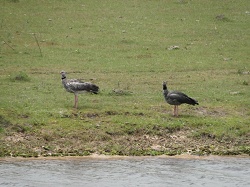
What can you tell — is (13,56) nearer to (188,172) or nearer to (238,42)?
(238,42)

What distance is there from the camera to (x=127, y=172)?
17.3m

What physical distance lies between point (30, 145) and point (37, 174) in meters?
2.27

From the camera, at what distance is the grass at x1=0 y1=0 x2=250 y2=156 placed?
19672 millimetres

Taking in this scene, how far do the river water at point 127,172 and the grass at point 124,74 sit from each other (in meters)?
0.63

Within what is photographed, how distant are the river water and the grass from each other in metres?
0.63

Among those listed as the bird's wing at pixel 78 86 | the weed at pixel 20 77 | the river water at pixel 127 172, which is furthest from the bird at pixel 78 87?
the weed at pixel 20 77

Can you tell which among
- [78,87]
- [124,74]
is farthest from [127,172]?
[124,74]

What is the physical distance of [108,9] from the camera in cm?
3722

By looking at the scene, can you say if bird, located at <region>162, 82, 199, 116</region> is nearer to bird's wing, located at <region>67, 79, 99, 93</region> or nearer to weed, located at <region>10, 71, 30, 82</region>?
bird's wing, located at <region>67, 79, 99, 93</region>

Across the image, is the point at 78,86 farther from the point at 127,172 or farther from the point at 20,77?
the point at 127,172

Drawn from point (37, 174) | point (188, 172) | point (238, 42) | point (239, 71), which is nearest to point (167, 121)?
point (188, 172)

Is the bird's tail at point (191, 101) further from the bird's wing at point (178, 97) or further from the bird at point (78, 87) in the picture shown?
the bird at point (78, 87)

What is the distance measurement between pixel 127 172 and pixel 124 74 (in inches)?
386

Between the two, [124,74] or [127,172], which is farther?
[124,74]
